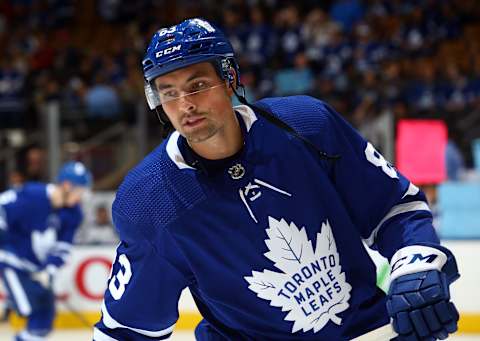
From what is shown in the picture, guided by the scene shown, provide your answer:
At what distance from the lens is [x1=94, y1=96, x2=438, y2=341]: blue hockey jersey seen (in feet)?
6.25

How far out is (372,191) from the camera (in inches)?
75.4

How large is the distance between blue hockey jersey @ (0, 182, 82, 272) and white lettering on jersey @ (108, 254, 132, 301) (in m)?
3.40

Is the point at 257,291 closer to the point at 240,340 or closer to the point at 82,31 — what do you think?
the point at 240,340

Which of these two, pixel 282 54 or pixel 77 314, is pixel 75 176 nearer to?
pixel 77 314

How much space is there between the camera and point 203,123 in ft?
6.03

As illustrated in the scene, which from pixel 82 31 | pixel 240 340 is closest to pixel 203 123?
pixel 240 340

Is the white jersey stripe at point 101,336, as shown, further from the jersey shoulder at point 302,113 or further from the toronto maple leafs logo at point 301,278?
the jersey shoulder at point 302,113

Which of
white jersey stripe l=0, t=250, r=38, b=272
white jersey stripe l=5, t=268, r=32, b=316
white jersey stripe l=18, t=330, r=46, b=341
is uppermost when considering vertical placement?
white jersey stripe l=0, t=250, r=38, b=272

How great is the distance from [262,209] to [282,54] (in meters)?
6.83

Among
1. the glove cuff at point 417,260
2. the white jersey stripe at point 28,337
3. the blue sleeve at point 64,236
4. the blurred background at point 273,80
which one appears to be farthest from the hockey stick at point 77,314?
the glove cuff at point 417,260

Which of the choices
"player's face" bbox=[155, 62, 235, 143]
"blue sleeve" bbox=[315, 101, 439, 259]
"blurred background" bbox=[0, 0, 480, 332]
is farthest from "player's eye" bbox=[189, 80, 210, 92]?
"blurred background" bbox=[0, 0, 480, 332]

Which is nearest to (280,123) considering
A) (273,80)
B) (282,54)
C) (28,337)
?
(28,337)

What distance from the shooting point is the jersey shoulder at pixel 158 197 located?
192cm

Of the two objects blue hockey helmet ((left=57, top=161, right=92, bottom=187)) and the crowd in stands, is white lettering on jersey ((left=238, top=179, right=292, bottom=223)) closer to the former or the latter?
blue hockey helmet ((left=57, top=161, right=92, bottom=187))
